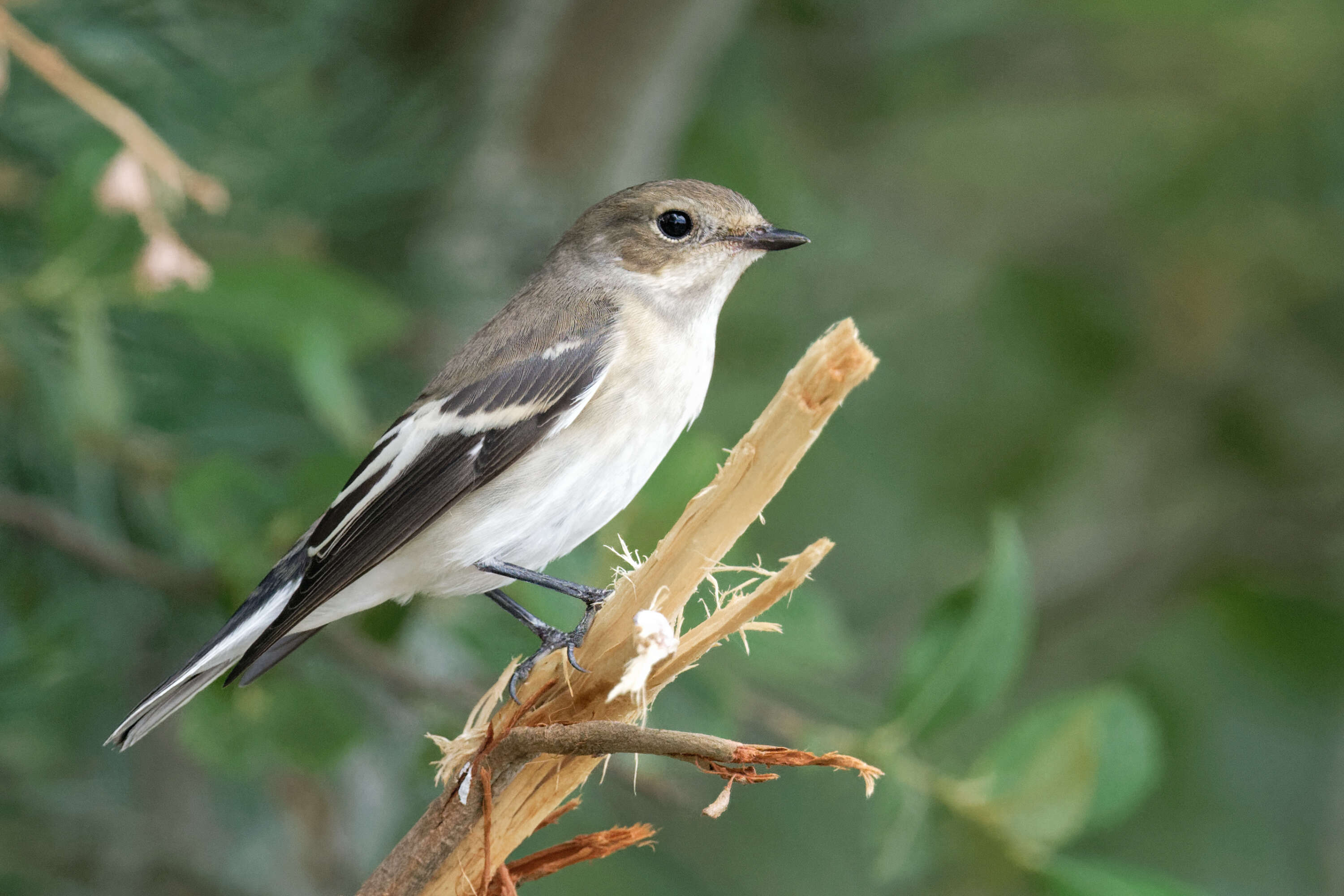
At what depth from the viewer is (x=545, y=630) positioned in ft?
6.29

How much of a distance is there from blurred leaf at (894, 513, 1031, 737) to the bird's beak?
2.15 ft

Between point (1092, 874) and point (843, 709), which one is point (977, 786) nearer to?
point (1092, 874)

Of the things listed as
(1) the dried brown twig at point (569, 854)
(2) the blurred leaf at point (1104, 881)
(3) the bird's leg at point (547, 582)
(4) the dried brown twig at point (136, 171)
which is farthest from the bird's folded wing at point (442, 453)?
(2) the blurred leaf at point (1104, 881)

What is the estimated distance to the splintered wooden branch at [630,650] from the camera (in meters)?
1.36

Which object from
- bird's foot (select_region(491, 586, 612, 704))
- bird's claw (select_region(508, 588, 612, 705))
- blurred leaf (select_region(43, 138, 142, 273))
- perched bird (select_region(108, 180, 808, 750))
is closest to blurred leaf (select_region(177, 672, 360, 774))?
perched bird (select_region(108, 180, 808, 750))

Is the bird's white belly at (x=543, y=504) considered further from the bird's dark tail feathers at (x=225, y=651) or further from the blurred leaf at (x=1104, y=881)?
the blurred leaf at (x=1104, y=881)

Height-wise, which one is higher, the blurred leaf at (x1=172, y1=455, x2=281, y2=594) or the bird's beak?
the bird's beak

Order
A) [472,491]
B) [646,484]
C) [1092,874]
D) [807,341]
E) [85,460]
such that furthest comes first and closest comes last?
[807,341]
[85,460]
[646,484]
[472,491]
[1092,874]

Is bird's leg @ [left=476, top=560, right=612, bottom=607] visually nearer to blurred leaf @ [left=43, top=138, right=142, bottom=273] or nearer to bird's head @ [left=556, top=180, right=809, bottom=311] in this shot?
bird's head @ [left=556, top=180, right=809, bottom=311]

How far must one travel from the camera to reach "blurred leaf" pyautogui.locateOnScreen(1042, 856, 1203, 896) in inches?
73.9

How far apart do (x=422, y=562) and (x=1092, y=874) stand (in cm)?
114

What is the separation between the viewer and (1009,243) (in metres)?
4.39

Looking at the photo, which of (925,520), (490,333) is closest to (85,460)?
(490,333)

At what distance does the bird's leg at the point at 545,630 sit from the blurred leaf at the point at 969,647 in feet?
1.67
